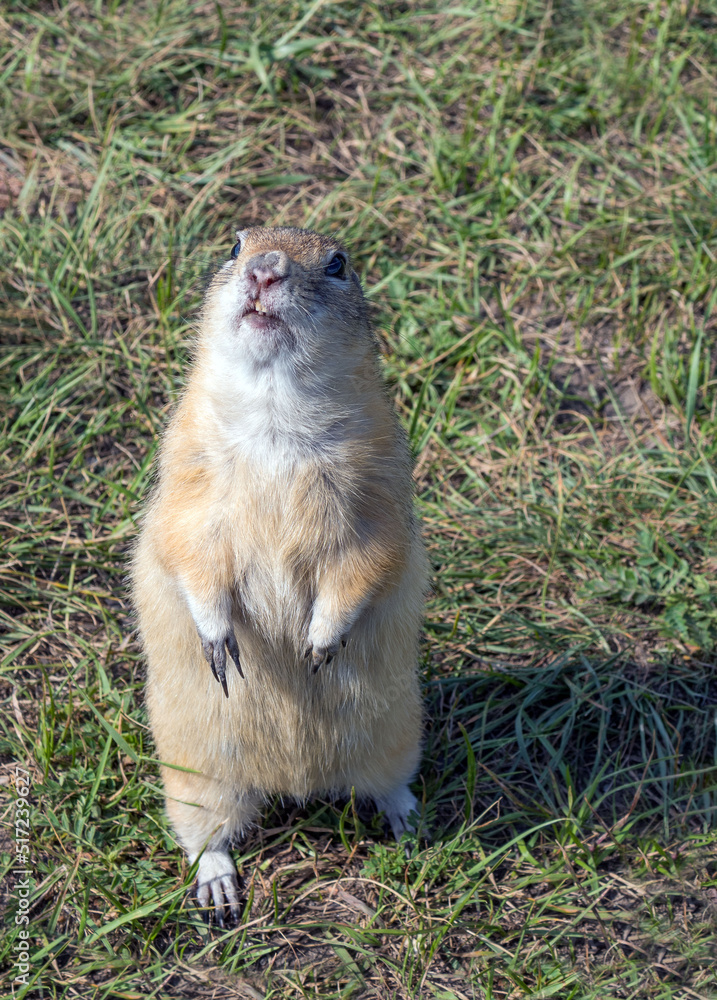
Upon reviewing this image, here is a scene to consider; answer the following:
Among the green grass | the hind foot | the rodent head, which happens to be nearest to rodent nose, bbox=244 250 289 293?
the rodent head

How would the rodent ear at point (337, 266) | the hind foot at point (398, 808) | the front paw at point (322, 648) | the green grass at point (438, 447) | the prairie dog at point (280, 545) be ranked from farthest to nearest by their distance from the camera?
the hind foot at point (398, 808) → the green grass at point (438, 447) → the rodent ear at point (337, 266) → the front paw at point (322, 648) → the prairie dog at point (280, 545)

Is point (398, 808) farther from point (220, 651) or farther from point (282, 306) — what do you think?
point (282, 306)

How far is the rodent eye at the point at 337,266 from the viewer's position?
3.84 metres

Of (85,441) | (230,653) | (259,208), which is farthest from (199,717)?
(259,208)

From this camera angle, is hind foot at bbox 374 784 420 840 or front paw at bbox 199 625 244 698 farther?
hind foot at bbox 374 784 420 840

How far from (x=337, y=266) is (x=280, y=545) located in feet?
3.70

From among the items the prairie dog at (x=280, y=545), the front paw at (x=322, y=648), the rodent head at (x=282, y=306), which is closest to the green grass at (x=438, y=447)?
the prairie dog at (x=280, y=545)

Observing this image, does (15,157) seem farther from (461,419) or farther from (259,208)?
(461,419)

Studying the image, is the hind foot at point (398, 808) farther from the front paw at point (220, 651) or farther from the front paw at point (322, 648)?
the front paw at point (220, 651)

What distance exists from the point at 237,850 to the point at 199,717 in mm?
852

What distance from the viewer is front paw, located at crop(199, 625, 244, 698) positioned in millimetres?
3677

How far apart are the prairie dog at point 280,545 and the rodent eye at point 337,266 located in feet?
0.03

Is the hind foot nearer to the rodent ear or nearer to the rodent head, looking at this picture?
the rodent head

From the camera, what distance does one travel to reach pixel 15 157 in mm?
6664
